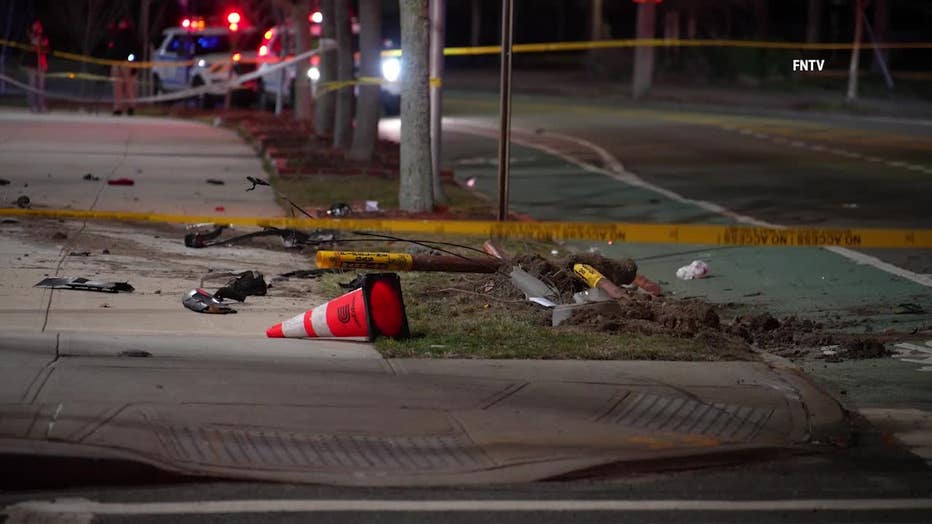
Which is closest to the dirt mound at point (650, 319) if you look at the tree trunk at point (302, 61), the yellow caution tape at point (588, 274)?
the yellow caution tape at point (588, 274)

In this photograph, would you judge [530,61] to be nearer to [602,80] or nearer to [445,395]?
[602,80]

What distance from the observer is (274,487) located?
6.25m

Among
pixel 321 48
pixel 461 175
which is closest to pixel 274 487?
pixel 461 175

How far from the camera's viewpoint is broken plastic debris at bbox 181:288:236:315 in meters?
9.80

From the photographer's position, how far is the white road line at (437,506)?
233 inches

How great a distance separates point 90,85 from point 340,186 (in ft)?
79.4

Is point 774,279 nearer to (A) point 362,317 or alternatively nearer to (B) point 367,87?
(A) point 362,317

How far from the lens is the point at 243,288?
407 inches

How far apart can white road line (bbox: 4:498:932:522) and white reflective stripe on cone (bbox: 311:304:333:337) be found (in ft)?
9.70

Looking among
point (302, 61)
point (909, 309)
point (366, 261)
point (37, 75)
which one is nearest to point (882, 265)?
point (909, 309)

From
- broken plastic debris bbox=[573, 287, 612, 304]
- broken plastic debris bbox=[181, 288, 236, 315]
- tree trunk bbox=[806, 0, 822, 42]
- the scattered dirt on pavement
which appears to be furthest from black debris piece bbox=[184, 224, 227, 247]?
tree trunk bbox=[806, 0, 822, 42]

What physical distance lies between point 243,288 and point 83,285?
1178 millimetres

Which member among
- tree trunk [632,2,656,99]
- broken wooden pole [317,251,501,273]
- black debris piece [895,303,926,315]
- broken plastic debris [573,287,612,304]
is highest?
tree trunk [632,2,656,99]

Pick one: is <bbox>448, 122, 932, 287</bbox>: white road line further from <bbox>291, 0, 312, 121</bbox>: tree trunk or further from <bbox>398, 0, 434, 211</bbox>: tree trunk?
<bbox>398, 0, 434, 211</bbox>: tree trunk
